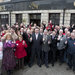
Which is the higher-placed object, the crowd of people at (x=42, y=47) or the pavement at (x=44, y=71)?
the crowd of people at (x=42, y=47)

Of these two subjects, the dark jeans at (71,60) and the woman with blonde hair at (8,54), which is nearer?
the woman with blonde hair at (8,54)

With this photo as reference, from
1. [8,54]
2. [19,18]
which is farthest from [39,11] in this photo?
[8,54]

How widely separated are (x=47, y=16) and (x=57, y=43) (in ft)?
23.8

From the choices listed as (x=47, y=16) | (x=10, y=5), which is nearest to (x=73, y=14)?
(x=47, y=16)

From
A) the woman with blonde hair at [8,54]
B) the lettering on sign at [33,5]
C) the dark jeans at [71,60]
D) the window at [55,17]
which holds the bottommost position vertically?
the dark jeans at [71,60]

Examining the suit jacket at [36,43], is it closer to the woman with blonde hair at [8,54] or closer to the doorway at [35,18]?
the woman with blonde hair at [8,54]

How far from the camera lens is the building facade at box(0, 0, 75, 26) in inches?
420

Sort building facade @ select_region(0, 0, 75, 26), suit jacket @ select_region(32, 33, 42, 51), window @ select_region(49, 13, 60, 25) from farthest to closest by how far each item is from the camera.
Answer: window @ select_region(49, 13, 60, 25)
building facade @ select_region(0, 0, 75, 26)
suit jacket @ select_region(32, 33, 42, 51)

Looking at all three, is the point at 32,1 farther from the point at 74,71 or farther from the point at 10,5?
the point at 74,71

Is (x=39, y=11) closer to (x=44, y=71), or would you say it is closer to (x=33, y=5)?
(x=33, y=5)

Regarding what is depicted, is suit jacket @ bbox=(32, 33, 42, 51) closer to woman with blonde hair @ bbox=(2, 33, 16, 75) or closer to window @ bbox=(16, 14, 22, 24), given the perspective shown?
woman with blonde hair @ bbox=(2, 33, 16, 75)

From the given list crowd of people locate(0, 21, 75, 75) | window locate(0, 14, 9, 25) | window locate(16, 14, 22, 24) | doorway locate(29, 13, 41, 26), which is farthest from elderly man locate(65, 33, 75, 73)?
window locate(0, 14, 9, 25)

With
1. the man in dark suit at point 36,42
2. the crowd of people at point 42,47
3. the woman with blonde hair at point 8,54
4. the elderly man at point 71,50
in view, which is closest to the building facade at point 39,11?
the crowd of people at point 42,47

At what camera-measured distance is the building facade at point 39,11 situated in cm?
1068
